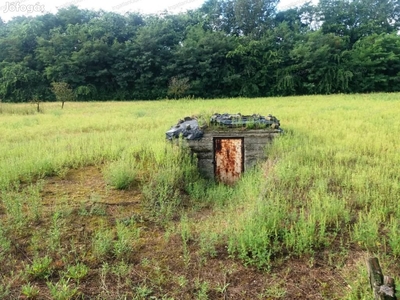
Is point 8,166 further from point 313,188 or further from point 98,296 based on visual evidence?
point 313,188

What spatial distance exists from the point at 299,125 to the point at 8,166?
7.85 m

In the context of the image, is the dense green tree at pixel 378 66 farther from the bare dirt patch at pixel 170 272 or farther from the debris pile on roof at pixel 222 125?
the bare dirt patch at pixel 170 272

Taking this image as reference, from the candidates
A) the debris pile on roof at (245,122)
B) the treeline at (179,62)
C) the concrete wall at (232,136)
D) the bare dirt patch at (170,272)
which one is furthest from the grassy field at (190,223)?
the treeline at (179,62)

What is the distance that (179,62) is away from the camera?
118 feet

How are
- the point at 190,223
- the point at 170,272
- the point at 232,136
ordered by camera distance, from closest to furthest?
the point at 170,272 → the point at 190,223 → the point at 232,136

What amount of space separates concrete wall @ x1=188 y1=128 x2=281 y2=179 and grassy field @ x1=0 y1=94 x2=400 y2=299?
303 mm

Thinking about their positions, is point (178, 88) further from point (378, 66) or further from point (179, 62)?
point (378, 66)

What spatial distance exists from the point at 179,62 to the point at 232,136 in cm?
2966

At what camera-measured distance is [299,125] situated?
10406 millimetres

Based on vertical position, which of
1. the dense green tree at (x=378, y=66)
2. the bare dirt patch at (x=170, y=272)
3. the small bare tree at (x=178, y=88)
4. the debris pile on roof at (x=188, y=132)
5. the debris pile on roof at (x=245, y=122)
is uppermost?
the dense green tree at (x=378, y=66)

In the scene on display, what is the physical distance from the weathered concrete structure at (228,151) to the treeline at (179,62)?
24.9 meters

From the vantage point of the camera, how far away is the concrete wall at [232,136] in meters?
7.68

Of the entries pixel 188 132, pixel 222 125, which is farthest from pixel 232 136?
pixel 188 132

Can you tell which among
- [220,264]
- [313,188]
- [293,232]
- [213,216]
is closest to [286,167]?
[313,188]
